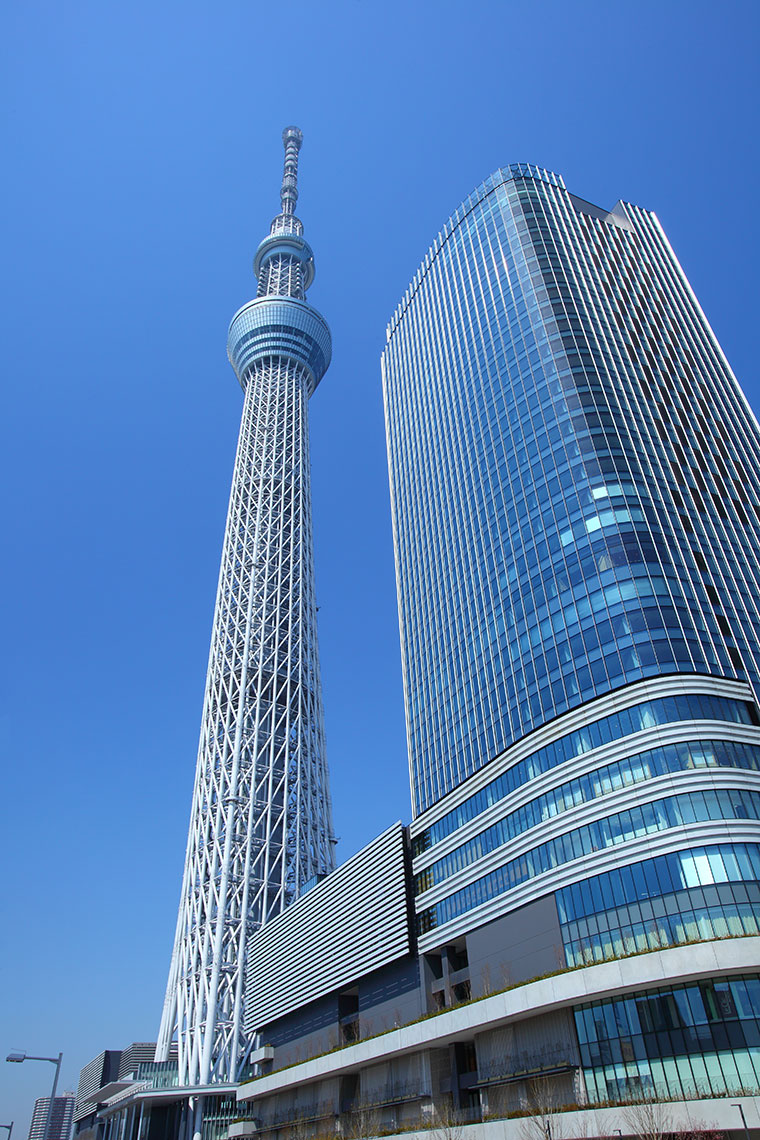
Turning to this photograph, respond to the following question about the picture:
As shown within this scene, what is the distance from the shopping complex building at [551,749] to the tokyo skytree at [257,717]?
20.1 ft

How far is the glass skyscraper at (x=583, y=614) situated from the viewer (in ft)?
144

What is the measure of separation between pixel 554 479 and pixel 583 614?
13725mm

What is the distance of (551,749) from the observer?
55344 millimetres

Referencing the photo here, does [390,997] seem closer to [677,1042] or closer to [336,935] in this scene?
[336,935]

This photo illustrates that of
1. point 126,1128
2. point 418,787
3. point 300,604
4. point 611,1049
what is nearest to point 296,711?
point 300,604

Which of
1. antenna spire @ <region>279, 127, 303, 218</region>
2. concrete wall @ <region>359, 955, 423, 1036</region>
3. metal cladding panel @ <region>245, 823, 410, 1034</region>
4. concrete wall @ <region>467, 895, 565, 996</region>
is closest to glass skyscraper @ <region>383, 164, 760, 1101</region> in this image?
concrete wall @ <region>467, 895, 565, 996</region>

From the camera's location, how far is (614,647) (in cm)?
5447

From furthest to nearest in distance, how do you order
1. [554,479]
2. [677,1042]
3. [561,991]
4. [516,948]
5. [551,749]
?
1. [554,479]
2. [551,749]
3. [516,948]
4. [561,991]
5. [677,1042]

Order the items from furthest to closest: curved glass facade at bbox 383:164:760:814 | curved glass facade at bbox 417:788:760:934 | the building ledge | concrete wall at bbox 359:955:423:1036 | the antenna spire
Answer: the antenna spire → concrete wall at bbox 359:955:423:1036 → curved glass facade at bbox 383:164:760:814 → curved glass facade at bbox 417:788:760:934 → the building ledge

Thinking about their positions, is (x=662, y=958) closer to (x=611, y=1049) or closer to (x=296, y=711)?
(x=611, y=1049)

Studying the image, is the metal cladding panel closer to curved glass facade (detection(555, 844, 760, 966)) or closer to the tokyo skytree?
the tokyo skytree

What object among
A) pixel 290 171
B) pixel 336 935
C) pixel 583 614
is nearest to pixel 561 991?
pixel 583 614

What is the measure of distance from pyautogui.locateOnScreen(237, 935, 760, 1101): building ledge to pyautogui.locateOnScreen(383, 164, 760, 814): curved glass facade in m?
16.7

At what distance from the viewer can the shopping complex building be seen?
42.7m
